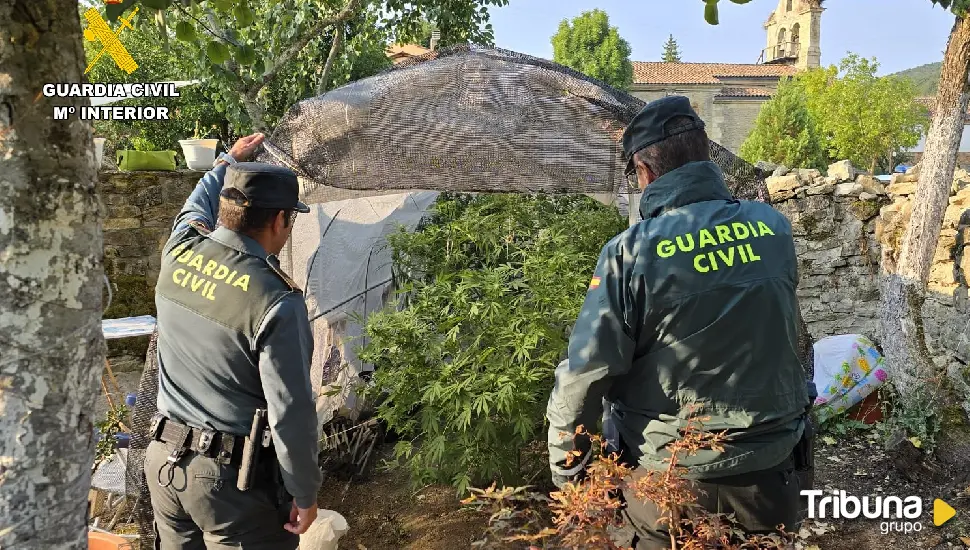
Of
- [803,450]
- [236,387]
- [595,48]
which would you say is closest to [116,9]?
[236,387]

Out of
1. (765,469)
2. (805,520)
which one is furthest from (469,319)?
(805,520)

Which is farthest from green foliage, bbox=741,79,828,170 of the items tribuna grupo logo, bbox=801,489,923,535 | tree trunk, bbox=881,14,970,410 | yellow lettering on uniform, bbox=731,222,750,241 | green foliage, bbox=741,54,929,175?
yellow lettering on uniform, bbox=731,222,750,241

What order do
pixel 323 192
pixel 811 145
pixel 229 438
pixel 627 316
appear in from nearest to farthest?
pixel 627 316 < pixel 229 438 < pixel 323 192 < pixel 811 145

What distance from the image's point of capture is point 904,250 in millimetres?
5980

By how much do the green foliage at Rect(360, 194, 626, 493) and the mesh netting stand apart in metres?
0.50

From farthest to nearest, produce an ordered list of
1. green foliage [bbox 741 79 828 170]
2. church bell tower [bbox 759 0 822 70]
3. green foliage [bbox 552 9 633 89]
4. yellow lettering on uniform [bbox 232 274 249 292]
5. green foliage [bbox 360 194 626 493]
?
church bell tower [bbox 759 0 822 70] < green foliage [bbox 552 9 633 89] < green foliage [bbox 741 79 828 170] < green foliage [bbox 360 194 626 493] < yellow lettering on uniform [bbox 232 274 249 292]

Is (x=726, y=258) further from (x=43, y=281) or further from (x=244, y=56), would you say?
(x=244, y=56)

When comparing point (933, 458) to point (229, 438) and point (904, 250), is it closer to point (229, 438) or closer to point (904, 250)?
point (904, 250)

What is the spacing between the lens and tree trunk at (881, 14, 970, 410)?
545 cm

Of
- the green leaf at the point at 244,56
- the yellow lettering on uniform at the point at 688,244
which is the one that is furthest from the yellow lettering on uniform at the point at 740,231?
the green leaf at the point at 244,56

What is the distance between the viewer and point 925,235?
5820 mm

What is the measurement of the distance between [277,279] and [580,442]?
1083 millimetres

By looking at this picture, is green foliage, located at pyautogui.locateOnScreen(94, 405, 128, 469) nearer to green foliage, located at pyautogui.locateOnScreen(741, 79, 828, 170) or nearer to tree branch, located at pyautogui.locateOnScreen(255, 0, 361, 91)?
tree branch, located at pyautogui.locateOnScreen(255, 0, 361, 91)

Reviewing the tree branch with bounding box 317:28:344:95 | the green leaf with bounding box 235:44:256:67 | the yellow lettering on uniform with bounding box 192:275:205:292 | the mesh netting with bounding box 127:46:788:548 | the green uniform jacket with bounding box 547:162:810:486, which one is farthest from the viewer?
the tree branch with bounding box 317:28:344:95
